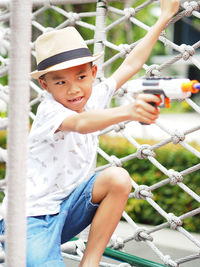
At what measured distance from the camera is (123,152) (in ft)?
12.4

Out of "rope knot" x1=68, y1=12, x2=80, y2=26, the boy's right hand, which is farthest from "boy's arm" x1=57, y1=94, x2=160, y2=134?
"rope knot" x1=68, y1=12, x2=80, y2=26

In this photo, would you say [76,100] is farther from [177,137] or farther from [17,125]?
[177,137]

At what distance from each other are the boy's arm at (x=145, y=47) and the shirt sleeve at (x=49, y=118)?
0.94 feet

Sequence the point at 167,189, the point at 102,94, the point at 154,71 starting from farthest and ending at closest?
the point at 167,189, the point at 154,71, the point at 102,94

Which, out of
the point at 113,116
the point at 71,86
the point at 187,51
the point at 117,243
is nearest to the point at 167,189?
the point at 117,243

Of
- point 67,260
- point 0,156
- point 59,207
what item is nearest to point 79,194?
point 59,207

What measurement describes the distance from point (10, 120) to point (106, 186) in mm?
477

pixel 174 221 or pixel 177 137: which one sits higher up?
pixel 177 137

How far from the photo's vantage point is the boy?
1438 millimetres

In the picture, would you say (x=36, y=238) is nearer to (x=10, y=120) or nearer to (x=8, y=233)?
(x=8, y=233)

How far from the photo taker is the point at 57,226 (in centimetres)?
152

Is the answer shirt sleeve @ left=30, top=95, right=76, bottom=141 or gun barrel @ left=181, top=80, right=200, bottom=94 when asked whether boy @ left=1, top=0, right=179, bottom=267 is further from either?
gun barrel @ left=181, top=80, right=200, bottom=94

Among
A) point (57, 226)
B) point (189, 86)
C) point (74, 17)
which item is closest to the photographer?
point (189, 86)

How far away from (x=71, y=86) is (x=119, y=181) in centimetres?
31
